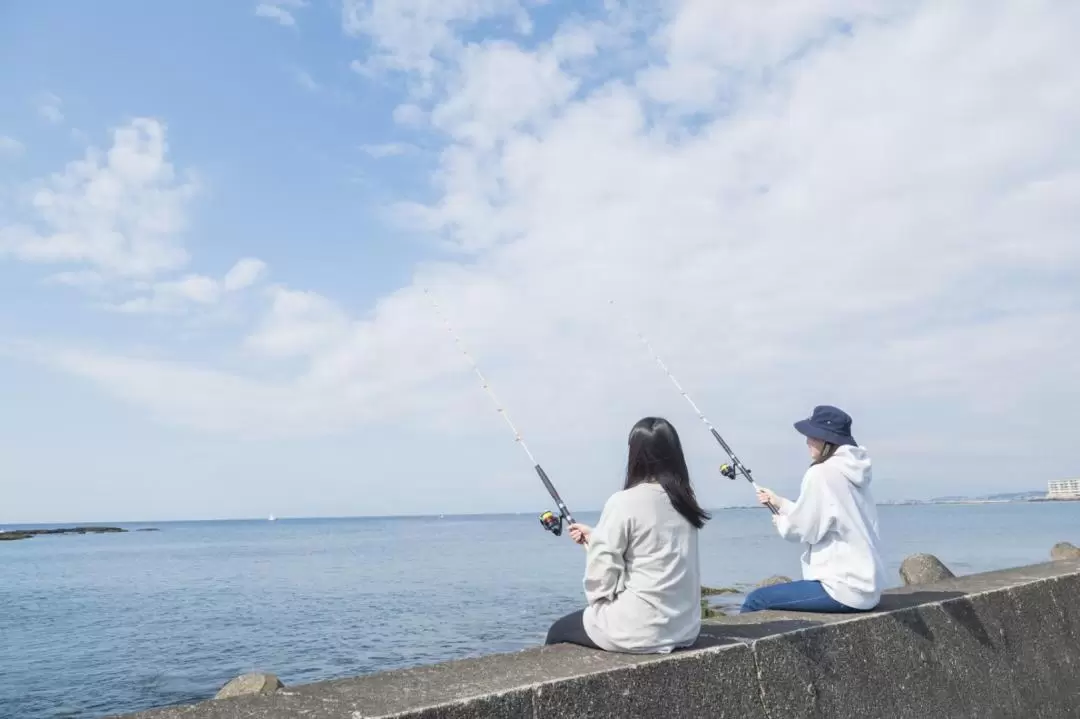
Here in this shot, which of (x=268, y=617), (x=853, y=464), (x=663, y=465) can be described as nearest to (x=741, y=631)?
(x=663, y=465)

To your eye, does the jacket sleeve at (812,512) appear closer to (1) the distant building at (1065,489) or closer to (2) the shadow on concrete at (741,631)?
(2) the shadow on concrete at (741,631)

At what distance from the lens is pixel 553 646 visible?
348 centimetres

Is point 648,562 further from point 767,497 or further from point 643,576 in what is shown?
point 767,497

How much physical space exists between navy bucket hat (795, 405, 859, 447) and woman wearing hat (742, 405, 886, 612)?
0.16 ft

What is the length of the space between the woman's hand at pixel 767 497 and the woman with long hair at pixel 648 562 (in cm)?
156

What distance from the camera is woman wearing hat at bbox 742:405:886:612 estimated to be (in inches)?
164

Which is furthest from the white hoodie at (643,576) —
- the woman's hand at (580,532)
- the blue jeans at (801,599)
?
the blue jeans at (801,599)

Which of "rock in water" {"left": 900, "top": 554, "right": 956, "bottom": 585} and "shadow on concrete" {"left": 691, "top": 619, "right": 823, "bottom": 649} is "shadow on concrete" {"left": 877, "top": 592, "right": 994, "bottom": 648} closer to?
"shadow on concrete" {"left": 691, "top": 619, "right": 823, "bottom": 649}

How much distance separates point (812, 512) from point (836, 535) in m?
0.21

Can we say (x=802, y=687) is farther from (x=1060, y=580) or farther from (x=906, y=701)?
(x=1060, y=580)

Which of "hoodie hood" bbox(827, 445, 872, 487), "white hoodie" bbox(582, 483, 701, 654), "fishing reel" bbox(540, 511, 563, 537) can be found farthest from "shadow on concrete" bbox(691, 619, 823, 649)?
"fishing reel" bbox(540, 511, 563, 537)

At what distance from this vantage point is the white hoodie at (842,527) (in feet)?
13.6

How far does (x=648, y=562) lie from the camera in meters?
3.27

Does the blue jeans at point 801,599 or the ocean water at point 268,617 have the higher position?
the blue jeans at point 801,599
